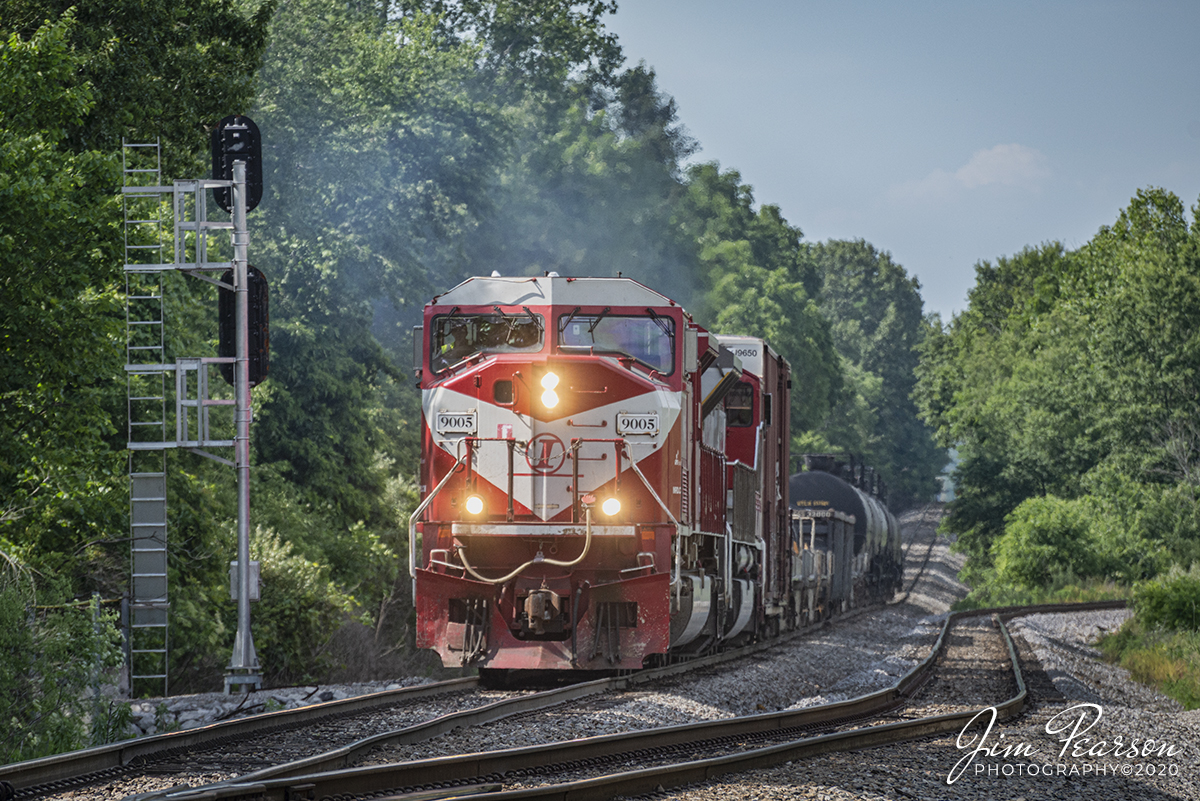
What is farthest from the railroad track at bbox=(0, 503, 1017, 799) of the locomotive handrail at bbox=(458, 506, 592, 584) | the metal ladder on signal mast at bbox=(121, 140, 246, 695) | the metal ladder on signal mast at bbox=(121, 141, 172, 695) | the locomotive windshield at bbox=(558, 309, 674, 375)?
the metal ladder on signal mast at bbox=(121, 141, 172, 695)

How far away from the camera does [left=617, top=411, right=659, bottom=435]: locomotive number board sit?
1296 cm

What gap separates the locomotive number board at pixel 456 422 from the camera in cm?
1309

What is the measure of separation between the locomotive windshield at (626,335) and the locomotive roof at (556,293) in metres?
0.15

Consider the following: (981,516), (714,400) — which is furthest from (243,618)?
(981,516)

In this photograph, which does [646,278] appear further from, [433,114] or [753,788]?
[753,788]

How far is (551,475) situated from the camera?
12953 millimetres

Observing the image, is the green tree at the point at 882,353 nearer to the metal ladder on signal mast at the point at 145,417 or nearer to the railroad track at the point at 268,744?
the metal ladder on signal mast at the point at 145,417

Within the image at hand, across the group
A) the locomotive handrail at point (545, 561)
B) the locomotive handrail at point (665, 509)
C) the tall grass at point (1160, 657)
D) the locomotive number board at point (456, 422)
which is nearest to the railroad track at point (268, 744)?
the locomotive handrail at point (545, 561)

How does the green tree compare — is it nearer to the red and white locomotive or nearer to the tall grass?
the tall grass

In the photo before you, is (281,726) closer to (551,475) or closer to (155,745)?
(155,745)
